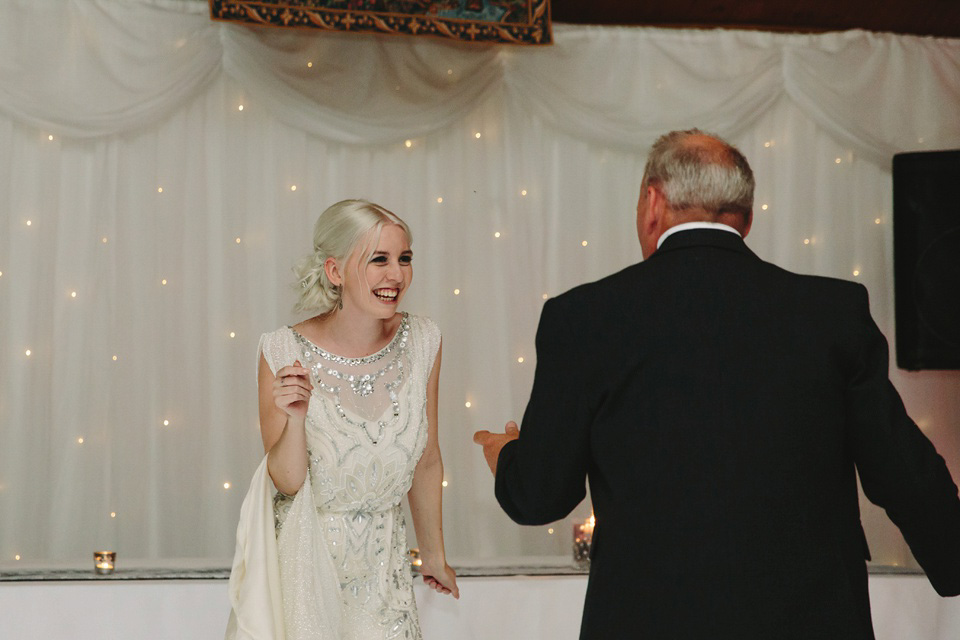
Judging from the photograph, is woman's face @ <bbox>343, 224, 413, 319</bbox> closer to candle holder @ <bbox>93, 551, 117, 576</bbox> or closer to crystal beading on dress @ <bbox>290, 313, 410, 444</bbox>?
crystal beading on dress @ <bbox>290, 313, 410, 444</bbox>

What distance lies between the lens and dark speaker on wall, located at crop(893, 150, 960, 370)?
4.56 m

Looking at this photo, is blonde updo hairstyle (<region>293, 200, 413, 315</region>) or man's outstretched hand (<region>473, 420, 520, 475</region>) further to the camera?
blonde updo hairstyle (<region>293, 200, 413, 315</region>)

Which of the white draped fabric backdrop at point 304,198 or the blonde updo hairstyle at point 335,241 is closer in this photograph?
the blonde updo hairstyle at point 335,241

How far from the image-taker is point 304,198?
4625 mm

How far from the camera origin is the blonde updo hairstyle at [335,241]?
2607 millimetres

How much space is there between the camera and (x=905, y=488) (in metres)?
1.69

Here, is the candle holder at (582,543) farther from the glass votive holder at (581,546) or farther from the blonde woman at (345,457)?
the blonde woman at (345,457)

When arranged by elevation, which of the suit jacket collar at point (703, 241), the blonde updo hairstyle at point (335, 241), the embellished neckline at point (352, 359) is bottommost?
the embellished neckline at point (352, 359)

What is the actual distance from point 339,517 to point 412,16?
2294 mm

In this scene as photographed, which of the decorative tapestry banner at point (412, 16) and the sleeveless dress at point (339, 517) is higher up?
the decorative tapestry banner at point (412, 16)

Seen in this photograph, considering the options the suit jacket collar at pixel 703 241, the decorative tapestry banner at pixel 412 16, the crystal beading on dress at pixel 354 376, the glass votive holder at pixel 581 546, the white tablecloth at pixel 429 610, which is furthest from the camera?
the decorative tapestry banner at pixel 412 16

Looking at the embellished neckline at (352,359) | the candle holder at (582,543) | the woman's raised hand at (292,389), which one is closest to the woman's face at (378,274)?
the embellished neckline at (352,359)

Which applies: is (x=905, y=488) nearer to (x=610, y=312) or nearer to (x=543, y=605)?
(x=610, y=312)

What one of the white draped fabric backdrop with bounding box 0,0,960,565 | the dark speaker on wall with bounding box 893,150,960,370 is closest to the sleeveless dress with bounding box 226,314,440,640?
the white draped fabric backdrop with bounding box 0,0,960,565
